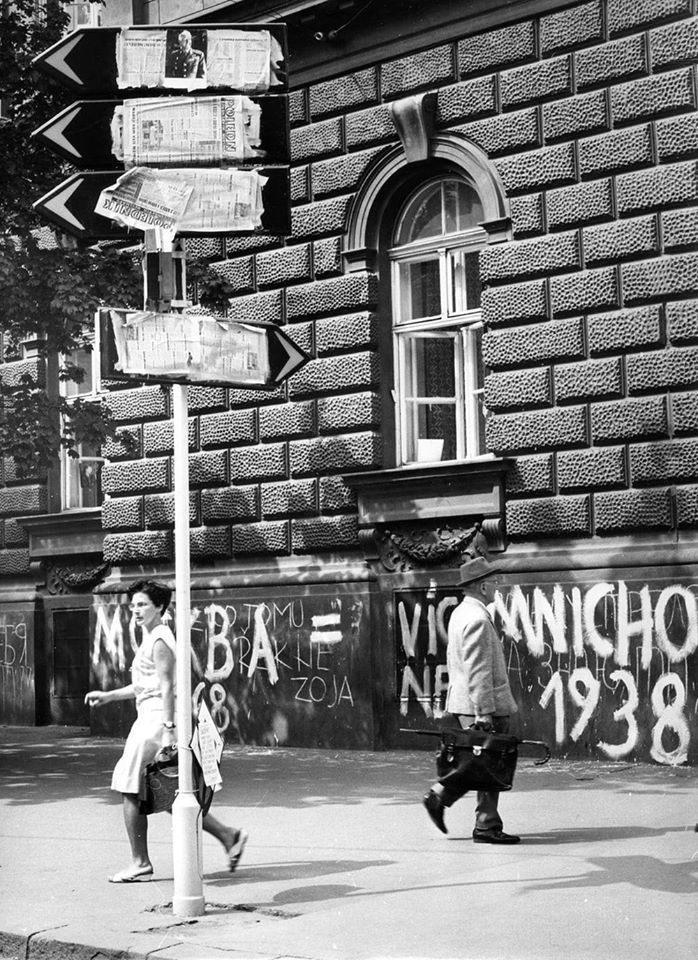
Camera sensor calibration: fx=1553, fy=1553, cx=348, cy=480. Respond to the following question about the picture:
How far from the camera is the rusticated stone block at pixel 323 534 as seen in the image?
1409cm

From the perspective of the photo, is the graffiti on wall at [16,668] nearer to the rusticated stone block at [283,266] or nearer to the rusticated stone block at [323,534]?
the rusticated stone block at [323,534]

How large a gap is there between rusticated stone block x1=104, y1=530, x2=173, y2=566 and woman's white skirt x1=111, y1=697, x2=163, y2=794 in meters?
7.54

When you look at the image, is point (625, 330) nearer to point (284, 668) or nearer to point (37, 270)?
point (284, 668)

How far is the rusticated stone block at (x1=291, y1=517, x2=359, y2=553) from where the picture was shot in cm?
1409

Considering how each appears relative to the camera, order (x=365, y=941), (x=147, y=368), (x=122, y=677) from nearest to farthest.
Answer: (x=365, y=941)
(x=147, y=368)
(x=122, y=677)

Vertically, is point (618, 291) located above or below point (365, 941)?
above

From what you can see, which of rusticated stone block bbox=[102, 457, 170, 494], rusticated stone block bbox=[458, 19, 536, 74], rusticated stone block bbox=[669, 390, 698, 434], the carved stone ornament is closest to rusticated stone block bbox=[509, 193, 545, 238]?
rusticated stone block bbox=[458, 19, 536, 74]

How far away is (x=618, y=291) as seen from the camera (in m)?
12.3

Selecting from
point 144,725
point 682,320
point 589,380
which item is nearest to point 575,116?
point 682,320

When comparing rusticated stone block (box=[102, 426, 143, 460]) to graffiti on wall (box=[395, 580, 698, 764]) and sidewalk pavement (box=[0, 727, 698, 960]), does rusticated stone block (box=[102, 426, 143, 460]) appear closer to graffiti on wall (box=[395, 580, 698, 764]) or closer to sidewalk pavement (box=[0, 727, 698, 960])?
sidewalk pavement (box=[0, 727, 698, 960])

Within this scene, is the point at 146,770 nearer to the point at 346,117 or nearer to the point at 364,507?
the point at 364,507

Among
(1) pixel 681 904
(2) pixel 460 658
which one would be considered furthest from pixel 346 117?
(1) pixel 681 904

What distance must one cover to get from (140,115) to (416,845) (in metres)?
4.31

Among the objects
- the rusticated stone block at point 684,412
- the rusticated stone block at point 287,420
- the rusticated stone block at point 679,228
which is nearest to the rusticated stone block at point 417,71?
the rusticated stone block at point 679,228
